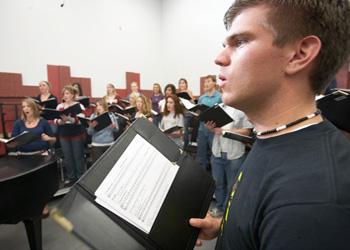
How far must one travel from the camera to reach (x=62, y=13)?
16.1 feet

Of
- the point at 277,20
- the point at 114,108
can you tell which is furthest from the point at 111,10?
the point at 277,20

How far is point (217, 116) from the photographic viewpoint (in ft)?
6.99

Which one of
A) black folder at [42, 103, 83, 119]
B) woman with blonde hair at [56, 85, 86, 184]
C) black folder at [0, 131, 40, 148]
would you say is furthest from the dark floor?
black folder at [42, 103, 83, 119]

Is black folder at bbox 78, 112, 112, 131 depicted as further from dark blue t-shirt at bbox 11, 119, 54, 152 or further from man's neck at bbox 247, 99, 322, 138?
man's neck at bbox 247, 99, 322, 138

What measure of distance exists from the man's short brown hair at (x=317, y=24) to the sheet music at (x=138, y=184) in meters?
0.43

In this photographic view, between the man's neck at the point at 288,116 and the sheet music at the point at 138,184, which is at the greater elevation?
the man's neck at the point at 288,116

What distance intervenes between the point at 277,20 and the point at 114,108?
10.8ft

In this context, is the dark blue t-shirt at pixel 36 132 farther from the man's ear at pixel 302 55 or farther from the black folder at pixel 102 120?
the man's ear at pixel 302 55

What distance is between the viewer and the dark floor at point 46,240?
6.61 ft

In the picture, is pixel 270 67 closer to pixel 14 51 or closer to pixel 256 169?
pixel 256 169

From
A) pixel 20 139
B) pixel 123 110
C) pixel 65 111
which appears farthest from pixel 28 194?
pixel 123 110

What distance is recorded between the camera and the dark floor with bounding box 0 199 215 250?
2.02 metres

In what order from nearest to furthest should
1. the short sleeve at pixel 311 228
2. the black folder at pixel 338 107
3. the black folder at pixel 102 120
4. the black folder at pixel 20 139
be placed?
the short sleeve at pixel 311 228 → the black folder at pixel 338 107 → the black folder at pixel 20 139 → the black folder at pixel 102 120

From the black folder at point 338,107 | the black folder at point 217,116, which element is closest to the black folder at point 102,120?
the black folder at point 217,116
